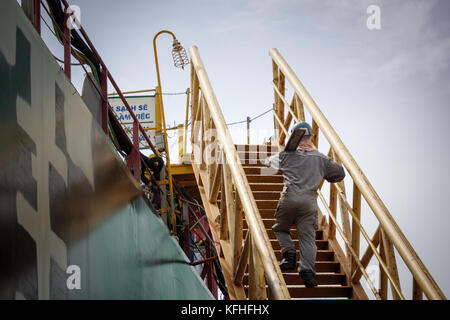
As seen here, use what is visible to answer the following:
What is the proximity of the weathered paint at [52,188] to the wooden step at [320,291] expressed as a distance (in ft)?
5.51

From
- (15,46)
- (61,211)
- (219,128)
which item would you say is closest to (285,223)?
(219,128)

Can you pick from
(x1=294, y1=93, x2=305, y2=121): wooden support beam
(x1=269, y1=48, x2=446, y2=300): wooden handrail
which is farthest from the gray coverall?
(x1=294, y1=93, x2=305, y2=121): wooden support beam

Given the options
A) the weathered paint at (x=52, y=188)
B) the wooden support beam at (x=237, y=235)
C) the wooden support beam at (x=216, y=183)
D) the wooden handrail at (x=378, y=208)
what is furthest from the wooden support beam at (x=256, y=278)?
the wooden support beam at (x=216, y=183)

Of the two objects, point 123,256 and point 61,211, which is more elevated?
point 61,211

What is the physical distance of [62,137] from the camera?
3.24 m

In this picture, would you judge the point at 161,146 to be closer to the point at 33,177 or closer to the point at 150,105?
the point at 150,105

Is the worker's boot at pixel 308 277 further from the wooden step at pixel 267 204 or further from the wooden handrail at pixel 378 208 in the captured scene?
the wooden step at pixel 267 204

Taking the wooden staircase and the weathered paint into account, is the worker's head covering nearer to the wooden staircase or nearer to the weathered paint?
the wooden staircase

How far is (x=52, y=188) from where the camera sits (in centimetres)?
300

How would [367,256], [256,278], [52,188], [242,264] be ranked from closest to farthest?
[52,188]
[256,278]
[242,264]
[367,256]

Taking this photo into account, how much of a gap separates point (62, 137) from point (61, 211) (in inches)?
22.1

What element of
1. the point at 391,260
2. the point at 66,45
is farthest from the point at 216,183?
the point at 66,45

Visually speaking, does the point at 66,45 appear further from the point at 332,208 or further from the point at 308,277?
the point at 332,208

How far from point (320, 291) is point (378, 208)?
1229mm
